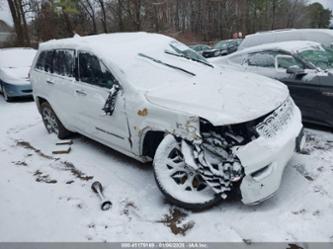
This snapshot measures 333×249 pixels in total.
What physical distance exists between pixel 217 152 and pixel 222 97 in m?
0.57

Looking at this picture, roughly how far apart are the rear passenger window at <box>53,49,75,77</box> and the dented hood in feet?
5.47

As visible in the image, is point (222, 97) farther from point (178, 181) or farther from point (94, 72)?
point (94, 72)

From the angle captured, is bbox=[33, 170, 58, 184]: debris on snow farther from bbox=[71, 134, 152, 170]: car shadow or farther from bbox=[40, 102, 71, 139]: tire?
bbox=[40, 102, 71, 139]: tire

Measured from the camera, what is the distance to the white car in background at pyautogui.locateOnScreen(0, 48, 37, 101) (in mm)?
8969

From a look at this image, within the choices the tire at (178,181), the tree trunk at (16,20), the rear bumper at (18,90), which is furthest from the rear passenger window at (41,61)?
the tree trunk at (16,20)

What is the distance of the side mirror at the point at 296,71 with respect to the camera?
494 centimetres

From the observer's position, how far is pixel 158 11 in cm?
3572

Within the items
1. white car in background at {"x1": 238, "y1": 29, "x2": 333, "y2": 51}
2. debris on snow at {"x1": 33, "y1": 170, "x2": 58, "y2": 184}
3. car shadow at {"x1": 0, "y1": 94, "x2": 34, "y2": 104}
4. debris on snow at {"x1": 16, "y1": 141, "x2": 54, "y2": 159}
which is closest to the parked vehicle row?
debris on snow at {"x1": 16, "y1": 141, "x2": 54, "y2": 159}

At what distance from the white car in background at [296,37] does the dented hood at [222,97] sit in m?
6.02

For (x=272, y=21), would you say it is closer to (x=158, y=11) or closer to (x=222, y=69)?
(x=158, y=11)

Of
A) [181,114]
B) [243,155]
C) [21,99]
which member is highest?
[181,114]

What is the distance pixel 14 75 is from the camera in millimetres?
9086

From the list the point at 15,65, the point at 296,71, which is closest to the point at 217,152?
the point at 296,71

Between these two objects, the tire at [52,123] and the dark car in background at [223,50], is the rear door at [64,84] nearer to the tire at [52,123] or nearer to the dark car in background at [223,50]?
the tire at [52,123]
